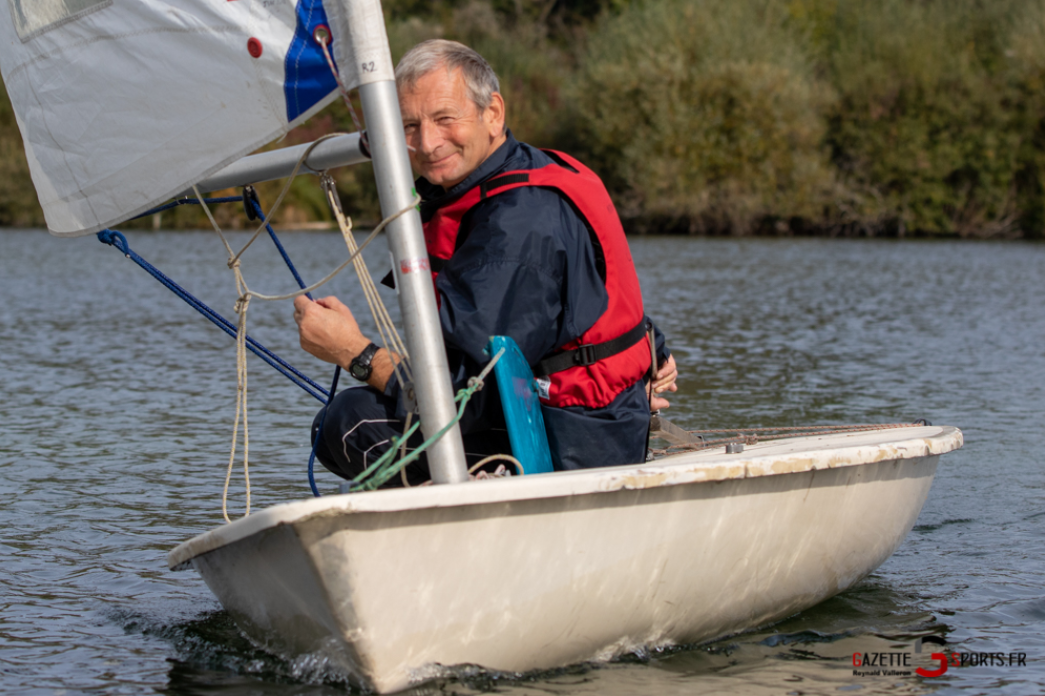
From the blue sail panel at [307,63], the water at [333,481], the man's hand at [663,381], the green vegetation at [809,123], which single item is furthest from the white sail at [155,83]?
the green vegetation at [809,123]

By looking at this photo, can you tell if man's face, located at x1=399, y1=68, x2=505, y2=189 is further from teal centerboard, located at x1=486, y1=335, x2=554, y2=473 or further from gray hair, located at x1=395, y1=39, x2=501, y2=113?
teal centerboard, located at x1=486, y1=335, x2=554, y2=473

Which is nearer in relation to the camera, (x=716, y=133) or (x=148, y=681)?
(x=148, y=681)

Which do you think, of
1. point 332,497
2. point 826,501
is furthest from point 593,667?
point 332,497

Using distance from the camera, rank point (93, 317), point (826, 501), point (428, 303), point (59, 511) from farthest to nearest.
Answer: point (93, 317), point (59, 511), point (826, 501), point (428, 303)

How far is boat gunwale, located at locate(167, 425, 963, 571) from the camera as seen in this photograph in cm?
250

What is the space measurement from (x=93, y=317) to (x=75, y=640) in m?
9.90

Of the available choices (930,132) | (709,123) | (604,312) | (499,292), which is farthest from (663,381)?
(930,132)

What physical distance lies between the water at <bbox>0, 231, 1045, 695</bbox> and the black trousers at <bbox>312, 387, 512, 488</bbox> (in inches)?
23.3

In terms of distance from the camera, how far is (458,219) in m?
3.19

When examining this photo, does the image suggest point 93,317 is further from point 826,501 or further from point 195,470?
point 826,501

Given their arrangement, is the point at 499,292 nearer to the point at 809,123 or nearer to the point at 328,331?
the point at 328,331

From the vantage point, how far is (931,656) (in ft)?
11.3

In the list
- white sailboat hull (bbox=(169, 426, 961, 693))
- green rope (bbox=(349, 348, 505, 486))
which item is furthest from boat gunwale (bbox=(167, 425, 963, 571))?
green rope (bbox=(349, 348, 505, 486))

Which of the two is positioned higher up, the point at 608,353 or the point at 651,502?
the point at 608,353
